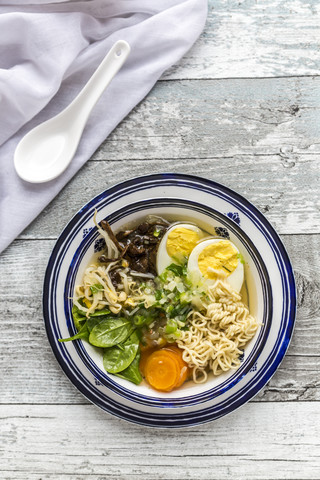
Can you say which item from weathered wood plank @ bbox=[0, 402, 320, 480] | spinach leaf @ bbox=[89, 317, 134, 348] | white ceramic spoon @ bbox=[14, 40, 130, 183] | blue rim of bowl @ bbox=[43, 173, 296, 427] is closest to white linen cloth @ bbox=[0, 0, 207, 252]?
white ceramic spoon @ bbox=[14, 40, 130, 183]

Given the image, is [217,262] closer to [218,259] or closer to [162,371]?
[218,259]

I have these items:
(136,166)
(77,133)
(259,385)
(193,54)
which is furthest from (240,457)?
(193,54)

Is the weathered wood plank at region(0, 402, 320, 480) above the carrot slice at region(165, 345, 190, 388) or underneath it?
underneath

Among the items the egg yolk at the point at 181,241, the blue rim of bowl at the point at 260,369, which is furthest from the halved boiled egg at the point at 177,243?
the blue rim of bowl at the point at 260,369

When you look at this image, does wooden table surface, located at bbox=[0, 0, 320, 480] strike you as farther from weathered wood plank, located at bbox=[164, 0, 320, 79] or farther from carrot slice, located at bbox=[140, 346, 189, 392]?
carrot slice, located at bbox=[140, 346, 189, 392]

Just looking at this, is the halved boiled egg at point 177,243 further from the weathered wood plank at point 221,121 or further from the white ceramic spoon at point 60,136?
the white ceramic spoon at point 60,136

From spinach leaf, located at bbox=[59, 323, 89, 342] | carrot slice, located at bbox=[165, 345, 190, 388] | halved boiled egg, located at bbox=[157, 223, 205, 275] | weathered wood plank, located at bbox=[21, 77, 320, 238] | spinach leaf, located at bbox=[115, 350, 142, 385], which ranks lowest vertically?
carrot slice, located at bbox=[165, 345, 190, 388]
